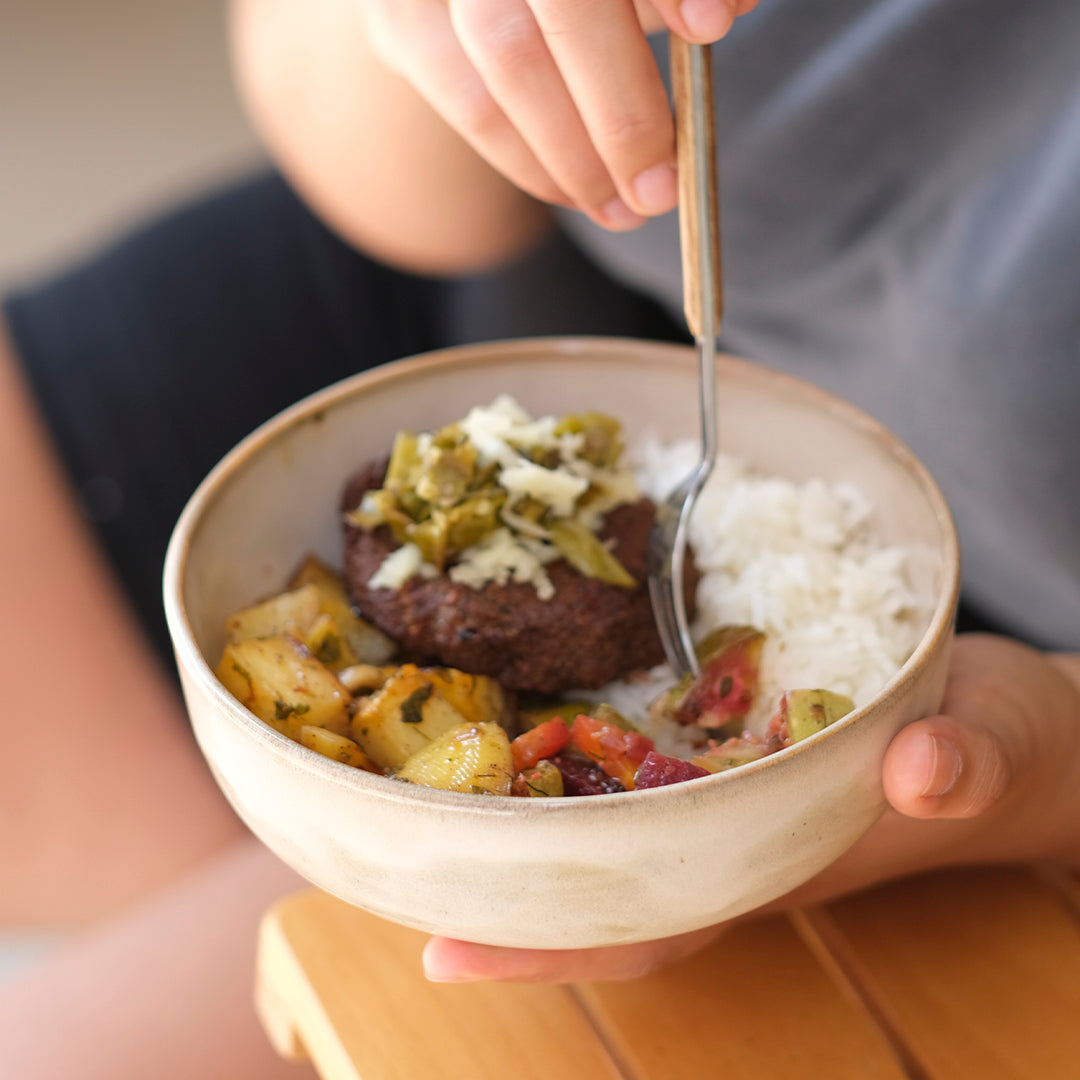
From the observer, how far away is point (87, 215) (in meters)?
3.44

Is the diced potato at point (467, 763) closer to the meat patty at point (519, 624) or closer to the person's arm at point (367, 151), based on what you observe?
the meat patty at point (519, 624)

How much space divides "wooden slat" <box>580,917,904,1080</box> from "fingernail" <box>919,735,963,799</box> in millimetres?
252

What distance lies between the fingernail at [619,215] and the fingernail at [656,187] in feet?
0.20

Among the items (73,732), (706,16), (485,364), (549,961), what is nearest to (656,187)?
(706,16)

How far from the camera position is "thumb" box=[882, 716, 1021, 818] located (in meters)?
0.72

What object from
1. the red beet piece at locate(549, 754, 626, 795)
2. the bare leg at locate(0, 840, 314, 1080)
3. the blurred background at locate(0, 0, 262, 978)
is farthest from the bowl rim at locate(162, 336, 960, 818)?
the blurred background at locate(0, 0, 262, 978)

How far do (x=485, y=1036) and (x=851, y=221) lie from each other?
99cm

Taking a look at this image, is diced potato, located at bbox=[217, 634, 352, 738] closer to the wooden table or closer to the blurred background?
the wooden table

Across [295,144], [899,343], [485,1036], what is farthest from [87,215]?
[485,1036]

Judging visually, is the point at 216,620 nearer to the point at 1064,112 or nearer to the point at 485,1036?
the point at 485,1036

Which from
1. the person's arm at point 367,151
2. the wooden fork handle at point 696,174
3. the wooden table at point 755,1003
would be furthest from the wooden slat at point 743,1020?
the person's arm at point 367,151

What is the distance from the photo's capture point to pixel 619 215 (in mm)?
972

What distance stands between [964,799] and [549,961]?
31 centimetres

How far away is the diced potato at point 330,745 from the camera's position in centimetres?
80
